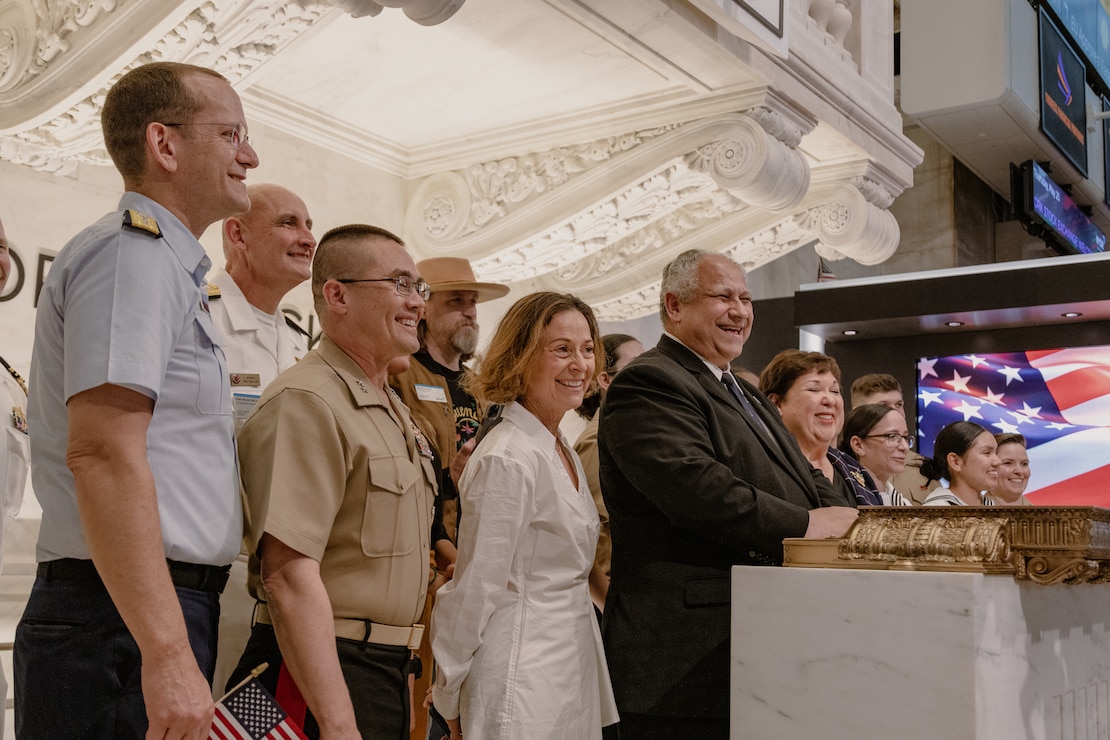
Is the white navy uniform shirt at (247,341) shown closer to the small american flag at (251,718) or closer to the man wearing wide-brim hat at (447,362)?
the man wearing wide-brim hat at (447,362)

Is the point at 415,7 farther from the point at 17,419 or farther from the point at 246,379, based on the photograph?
the point at 17,419

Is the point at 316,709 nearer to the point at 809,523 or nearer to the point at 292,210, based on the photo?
the point at 809,523

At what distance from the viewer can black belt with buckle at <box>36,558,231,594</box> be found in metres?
1.81

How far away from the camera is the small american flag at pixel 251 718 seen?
189 centimetres

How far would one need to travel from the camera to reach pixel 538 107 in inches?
222

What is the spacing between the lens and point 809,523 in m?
2.48

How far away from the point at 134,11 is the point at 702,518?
8.31ft

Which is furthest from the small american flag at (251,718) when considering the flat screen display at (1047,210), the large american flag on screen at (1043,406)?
the flat screen display at (1047,210)

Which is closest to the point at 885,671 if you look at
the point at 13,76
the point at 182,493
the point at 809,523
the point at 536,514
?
the point at 809,523

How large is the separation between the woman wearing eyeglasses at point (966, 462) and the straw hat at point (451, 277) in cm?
249

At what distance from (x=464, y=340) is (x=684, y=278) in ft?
3.85

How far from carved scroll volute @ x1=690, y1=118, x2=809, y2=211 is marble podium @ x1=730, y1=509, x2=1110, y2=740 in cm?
340

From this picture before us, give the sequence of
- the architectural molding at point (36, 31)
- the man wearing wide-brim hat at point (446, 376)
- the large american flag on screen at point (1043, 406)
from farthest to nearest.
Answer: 1. the large american flag on screen at point (1043, 406)
2. the architectural molding at point (36, 31)
3. the man wearing wide-brim hat at point (446, 376)

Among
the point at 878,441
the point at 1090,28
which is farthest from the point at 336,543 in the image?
the point at 1090,28
